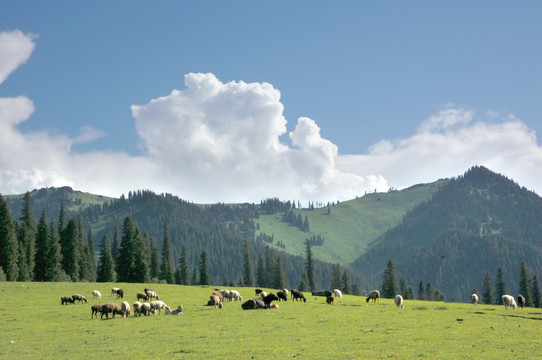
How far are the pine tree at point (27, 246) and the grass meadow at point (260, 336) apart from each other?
158 feet

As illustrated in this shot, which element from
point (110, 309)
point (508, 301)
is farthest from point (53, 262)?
point (508, 301)

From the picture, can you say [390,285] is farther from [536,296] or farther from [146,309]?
[146,309]

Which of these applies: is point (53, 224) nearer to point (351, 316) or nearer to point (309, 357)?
point (351, 316)

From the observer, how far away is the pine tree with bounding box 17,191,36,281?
93.3 metres

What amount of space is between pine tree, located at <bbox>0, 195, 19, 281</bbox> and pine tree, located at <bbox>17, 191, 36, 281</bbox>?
72.8 inches

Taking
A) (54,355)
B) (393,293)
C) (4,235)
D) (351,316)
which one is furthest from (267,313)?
(393,293)

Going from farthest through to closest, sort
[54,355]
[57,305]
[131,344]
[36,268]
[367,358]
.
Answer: [36,268] → [57,305] → [131,344] → [54,355] → [367,358]

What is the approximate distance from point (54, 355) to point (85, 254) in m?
105

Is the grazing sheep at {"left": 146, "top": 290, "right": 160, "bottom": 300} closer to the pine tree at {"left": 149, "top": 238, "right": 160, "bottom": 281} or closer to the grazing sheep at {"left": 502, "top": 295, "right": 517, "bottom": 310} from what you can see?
the grazing sheep at {"left": 502, "top": 295, "right": 517, "bottom": 310}

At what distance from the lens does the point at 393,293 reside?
128875 millimetres

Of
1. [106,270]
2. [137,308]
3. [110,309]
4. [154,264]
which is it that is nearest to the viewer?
[110,309]

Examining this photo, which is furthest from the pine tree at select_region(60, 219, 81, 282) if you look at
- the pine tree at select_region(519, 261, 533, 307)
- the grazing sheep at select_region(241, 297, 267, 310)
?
the pine tree at select_region(519, 261, 533, 307)

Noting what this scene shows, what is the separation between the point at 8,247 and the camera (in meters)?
89.9

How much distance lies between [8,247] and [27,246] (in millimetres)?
8804
